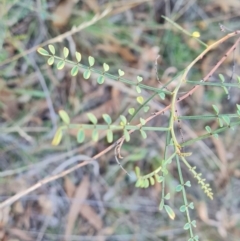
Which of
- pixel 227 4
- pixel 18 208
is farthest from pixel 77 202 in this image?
pixel 227 4

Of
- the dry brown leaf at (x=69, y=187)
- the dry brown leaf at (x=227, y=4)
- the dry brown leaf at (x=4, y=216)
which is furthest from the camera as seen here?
the dry brown leaf at (x=227, y=4)

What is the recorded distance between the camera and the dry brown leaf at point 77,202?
49.7 inches

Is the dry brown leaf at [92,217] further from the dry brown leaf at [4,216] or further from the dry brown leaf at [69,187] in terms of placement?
the dry brown leaf at [4,216]

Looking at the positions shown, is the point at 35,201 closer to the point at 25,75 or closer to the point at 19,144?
the point at 19,144

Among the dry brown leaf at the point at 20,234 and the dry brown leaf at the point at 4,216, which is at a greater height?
the dry brown leaf at the point at 4,216

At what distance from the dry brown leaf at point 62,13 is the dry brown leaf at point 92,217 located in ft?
1.60

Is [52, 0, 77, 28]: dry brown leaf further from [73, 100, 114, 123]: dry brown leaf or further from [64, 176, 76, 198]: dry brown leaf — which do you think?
[64, 176, 76, 198]: dry brown leaf

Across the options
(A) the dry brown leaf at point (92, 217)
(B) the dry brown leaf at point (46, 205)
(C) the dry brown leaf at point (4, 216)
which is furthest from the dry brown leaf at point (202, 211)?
(C) the dry brown leaf at point (4, 216)

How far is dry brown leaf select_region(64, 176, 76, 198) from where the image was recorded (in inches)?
49.5

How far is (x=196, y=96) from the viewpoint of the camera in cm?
138

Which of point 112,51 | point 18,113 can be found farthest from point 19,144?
point 112,51

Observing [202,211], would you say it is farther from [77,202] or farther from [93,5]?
[93,5]

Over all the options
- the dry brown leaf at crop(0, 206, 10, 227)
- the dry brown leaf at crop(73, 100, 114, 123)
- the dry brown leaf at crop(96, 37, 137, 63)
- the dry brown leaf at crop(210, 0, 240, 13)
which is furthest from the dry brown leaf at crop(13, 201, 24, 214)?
the dry brown leaf at crop(210, 0, 240, 13)

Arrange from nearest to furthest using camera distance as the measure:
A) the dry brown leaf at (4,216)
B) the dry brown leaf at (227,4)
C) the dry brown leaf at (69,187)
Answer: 1. the dry brown leaf at (4,216)
2. the dry brown leaf at (69,187)
3. the dry brown leaf at (227,4)
